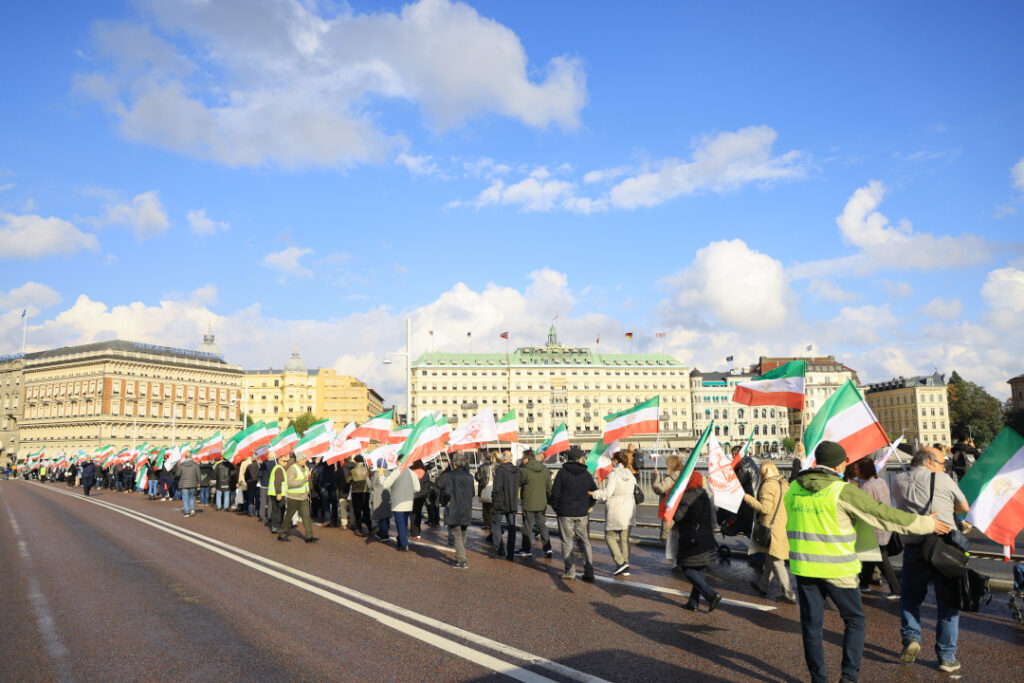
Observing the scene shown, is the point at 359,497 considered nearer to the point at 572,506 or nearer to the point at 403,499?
the point at 403,499

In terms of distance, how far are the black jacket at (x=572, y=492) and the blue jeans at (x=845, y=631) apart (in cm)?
602

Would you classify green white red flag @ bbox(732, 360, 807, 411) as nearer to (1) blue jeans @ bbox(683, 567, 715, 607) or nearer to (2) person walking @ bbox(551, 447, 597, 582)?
(2) person walking @ bbox(551, 447, 597, 582)

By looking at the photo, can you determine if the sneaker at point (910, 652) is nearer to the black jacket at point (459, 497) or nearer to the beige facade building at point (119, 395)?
the black jacket at point (459, 497)

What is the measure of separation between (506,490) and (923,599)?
27.1 ft

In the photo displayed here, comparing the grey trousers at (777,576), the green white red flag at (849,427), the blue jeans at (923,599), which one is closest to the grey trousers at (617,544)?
the grey trousers at (777,576)

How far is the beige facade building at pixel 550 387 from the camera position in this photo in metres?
168

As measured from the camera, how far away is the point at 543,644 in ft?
25.2

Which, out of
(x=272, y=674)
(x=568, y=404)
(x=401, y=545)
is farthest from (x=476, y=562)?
(x=568, y=404)

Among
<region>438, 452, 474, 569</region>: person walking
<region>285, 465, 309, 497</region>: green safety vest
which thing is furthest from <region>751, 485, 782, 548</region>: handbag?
<region>285, 465, 309, 497</region>: green safety vest

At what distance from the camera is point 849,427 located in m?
9.93

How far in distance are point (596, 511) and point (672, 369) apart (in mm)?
156150

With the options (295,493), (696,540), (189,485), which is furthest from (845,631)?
(189,485)

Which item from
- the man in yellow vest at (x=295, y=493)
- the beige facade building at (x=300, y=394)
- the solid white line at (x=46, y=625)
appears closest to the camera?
the solid white line at (x=46, y=625)

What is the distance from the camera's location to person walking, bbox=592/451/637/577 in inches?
476
